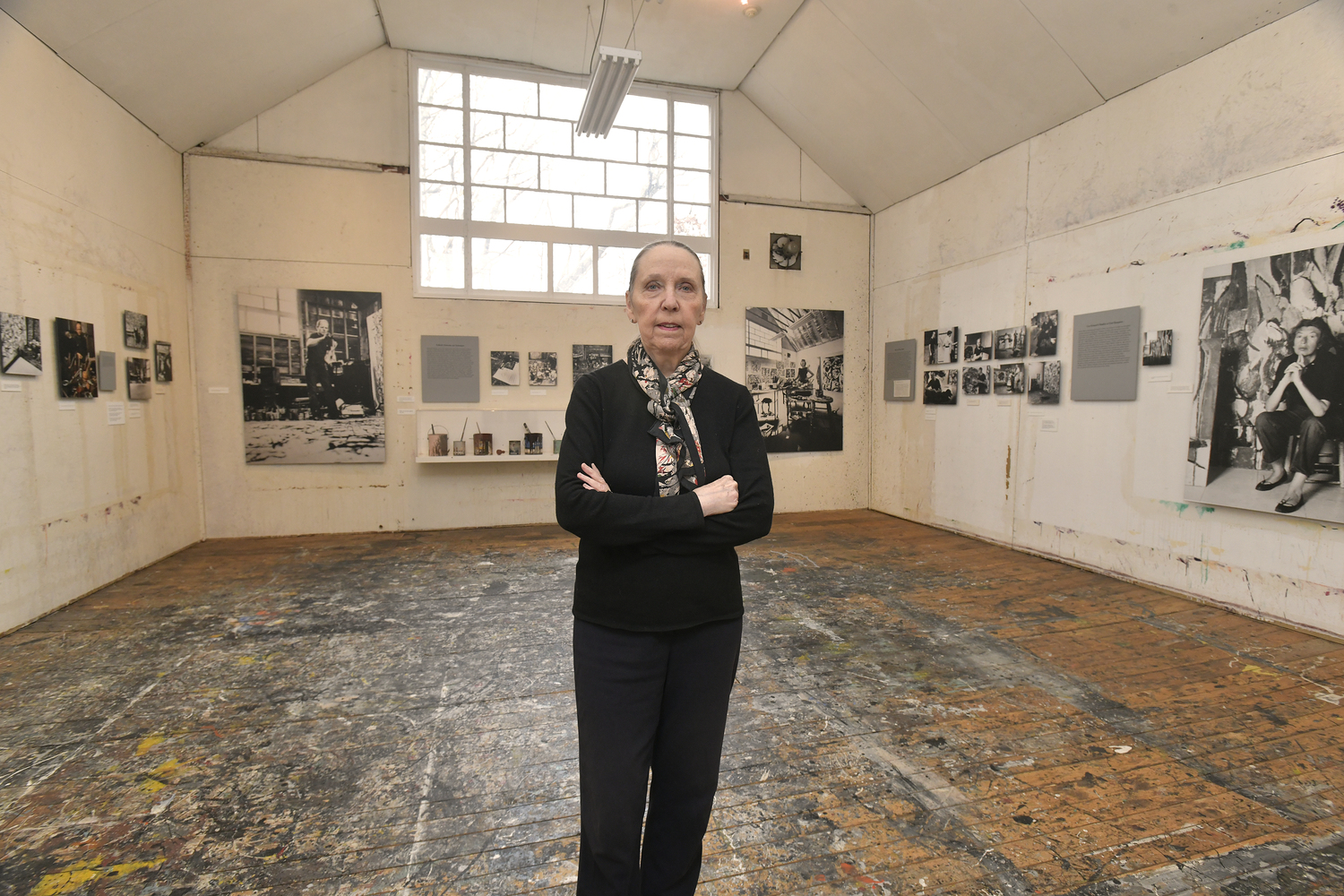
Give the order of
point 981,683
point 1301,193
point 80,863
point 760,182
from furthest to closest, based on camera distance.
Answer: point 760,182, point 1301,193, point 981,683, point 80,863

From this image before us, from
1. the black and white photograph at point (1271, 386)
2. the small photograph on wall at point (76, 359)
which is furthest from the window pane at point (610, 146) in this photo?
the black and white photograph at point (1271, 386)

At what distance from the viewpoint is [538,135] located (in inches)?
290

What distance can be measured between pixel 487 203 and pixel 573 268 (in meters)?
1.19

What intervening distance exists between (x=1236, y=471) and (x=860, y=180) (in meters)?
5.30

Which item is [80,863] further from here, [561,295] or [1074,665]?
[561,295]

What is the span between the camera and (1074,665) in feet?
11.3

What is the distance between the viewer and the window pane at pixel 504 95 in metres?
7.18

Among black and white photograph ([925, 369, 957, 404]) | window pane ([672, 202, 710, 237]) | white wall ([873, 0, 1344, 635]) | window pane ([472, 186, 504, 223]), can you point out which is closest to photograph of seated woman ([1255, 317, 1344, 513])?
white wall ([873, 0, 1344, 635])

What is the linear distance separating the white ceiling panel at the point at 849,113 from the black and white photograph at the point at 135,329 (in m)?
6.86

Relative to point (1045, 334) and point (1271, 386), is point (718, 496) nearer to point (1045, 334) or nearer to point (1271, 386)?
point (1271, 386)

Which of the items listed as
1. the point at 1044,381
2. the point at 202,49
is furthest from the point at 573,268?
the point at 1044,381

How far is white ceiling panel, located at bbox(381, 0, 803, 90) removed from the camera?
6.17 m

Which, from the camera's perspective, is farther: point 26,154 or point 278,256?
point 278,256

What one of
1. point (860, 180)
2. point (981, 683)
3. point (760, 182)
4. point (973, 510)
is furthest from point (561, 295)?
point (981, 683)
